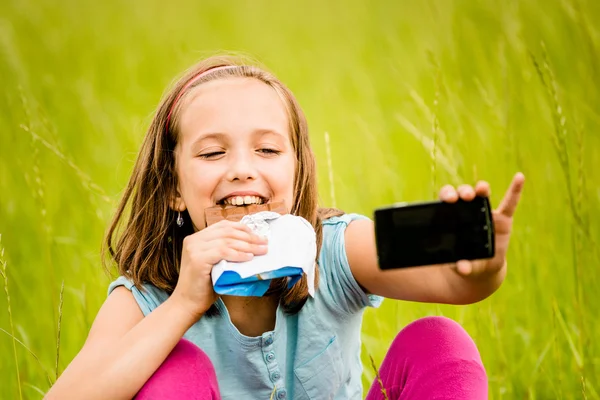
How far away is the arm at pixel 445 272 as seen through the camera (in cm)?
162

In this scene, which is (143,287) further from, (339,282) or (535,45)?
(535,45)

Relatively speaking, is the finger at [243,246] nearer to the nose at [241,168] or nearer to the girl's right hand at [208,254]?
the girl's right hand at [208,254]

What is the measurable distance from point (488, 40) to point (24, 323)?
2189 millimetres

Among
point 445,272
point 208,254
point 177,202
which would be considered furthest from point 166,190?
point 445,272

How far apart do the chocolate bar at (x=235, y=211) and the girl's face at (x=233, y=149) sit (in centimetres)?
4

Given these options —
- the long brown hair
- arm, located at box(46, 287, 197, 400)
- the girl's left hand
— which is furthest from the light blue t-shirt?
the girl's left hand

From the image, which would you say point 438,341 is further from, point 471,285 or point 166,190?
point 166,190

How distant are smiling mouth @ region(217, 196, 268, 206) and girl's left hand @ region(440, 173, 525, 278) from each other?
0.50 meters

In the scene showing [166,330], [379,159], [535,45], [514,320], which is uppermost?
[535,45]

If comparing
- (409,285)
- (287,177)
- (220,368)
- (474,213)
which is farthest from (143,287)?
(474,213)

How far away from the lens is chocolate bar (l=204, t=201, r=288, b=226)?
192cm

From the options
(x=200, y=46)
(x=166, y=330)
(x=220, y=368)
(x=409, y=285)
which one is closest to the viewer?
(x=166, y=330)

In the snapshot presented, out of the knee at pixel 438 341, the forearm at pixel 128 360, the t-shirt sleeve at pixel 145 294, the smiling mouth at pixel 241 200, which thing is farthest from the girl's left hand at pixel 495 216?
the t-shirt sleeve at pixel 145 294

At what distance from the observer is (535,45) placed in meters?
3.67
